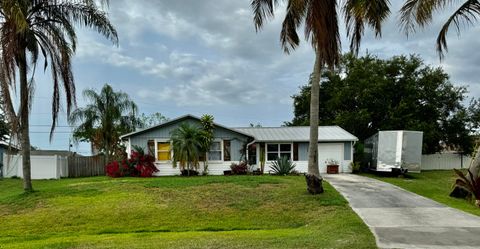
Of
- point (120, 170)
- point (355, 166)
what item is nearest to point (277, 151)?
point (355, 166)

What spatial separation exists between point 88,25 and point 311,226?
1101 centimetres

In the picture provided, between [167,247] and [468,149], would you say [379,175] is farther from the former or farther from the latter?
[167,247]

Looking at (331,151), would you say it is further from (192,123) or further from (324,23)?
(324,23)

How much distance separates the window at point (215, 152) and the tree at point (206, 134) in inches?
18.1

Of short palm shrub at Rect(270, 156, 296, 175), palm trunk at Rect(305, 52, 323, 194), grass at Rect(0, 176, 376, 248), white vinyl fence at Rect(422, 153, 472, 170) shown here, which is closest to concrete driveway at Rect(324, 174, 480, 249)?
grass at Rect(0, 176, 376, 248)

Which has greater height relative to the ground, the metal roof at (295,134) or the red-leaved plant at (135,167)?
the metal roof at (295,134)

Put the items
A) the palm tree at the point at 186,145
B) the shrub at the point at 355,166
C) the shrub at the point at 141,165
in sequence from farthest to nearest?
the shrub at the point at 355,166 → the shrub at the point at 141,165 → the palm tree at the point at 186,145

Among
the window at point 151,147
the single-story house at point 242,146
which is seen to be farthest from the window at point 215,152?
the window at point 151,147

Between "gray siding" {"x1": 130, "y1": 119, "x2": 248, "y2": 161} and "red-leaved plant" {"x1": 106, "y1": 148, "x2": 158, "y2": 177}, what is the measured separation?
1238 mm

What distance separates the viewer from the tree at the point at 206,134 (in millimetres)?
23864

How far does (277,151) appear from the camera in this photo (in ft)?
86.2

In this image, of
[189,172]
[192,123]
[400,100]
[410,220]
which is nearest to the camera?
[410,220]

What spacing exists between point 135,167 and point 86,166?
7204 millimetres

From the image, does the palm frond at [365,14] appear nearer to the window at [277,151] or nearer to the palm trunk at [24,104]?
the palm trunk at [24,104]
